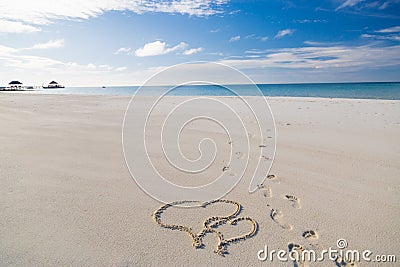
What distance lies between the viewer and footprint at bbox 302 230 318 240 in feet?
9.53

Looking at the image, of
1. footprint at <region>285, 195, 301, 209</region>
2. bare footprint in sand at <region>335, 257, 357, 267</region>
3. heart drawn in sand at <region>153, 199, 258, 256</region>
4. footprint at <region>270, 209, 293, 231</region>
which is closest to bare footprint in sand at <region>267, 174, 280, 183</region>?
footprint at <region>285, 195, 301, 209</region>

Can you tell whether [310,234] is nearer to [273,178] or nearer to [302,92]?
[273,178]

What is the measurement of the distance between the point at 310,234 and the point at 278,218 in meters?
0.43

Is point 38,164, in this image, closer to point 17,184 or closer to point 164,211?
point 17,184

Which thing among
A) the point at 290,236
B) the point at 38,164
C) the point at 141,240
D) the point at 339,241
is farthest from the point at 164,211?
the point at 38,164

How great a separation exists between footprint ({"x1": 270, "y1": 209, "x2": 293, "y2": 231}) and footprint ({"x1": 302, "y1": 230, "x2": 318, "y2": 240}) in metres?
0.17

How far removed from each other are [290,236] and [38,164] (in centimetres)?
467

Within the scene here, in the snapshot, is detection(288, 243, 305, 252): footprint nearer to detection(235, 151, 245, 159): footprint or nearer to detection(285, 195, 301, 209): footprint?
detection(285, 195, 301, 209): footprint

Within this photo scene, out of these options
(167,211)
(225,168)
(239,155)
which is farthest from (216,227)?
(239,155)

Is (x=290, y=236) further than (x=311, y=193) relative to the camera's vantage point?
No

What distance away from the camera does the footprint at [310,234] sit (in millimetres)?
2904

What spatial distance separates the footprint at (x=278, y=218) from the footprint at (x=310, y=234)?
6.7 inches

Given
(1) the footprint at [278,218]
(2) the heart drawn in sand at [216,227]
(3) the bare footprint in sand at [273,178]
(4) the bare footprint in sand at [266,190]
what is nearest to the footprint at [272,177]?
(3) the bare footprint in sand at [273,178]

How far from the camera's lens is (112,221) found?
3109 millimetres
